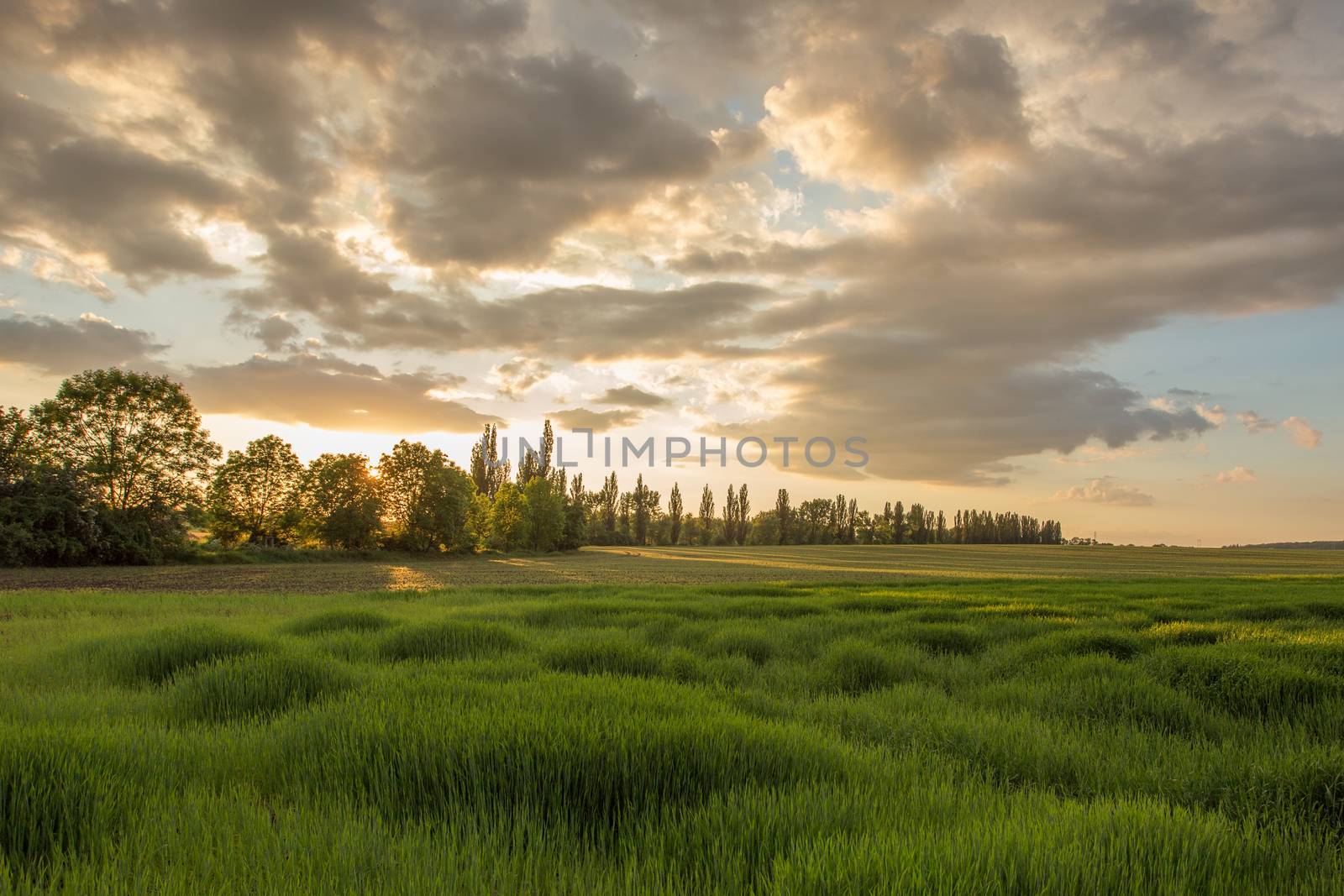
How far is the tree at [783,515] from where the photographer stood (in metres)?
168

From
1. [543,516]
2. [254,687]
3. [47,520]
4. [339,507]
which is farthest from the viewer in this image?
[543,516]

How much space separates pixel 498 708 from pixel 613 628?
582 cm

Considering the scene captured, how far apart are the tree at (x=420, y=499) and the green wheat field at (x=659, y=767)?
62957mm

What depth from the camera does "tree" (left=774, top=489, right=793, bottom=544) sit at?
16762 cm

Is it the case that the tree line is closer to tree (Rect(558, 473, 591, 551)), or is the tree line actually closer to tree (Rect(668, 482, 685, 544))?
tree (Rect(558, 473, 591, 551))

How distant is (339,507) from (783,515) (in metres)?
131

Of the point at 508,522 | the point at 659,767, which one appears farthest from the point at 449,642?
the point at 508,522

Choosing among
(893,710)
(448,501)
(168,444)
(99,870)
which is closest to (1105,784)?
(893,710)

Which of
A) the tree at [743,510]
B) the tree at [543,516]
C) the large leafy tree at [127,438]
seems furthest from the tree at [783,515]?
the large leafy tree at [127,438]

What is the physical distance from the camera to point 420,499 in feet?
227

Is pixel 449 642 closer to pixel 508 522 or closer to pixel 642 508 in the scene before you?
pixel 508 522

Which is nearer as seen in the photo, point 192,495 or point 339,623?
point 339,623

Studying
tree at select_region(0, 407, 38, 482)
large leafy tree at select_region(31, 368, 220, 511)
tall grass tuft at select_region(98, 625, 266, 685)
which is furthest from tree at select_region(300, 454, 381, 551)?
tall grass tuft at select_region(98, 625, 266, 685)

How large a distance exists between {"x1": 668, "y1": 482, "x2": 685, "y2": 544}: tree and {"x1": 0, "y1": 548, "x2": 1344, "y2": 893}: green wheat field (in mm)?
162491
